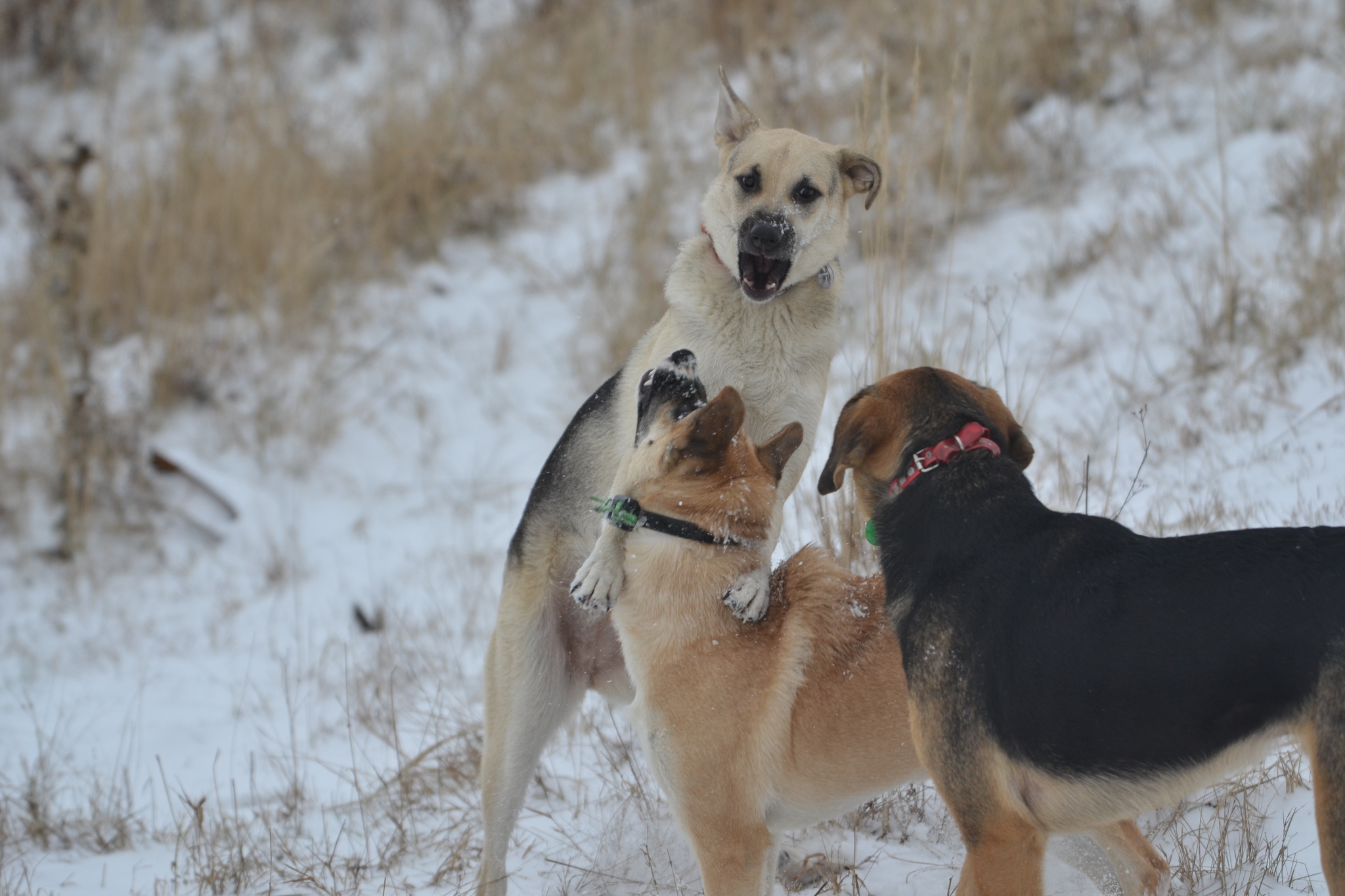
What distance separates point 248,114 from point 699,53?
4731mm

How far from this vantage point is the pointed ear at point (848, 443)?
9.41ft

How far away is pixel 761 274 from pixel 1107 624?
6.09ft

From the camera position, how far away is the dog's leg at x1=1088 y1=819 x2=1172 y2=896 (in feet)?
10.2

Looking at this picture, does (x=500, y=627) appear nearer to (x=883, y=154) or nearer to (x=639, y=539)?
(x=639, y=539)

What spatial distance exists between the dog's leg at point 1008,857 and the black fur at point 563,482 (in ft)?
6.30

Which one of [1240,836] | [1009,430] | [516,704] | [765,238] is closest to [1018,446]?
[1009,430]

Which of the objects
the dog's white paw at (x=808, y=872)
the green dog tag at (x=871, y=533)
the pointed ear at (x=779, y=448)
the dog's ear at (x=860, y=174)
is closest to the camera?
the green dog tag at (x=871, y=533)

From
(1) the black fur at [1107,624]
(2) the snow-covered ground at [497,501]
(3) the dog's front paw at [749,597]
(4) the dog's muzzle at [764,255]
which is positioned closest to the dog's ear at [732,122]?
(4) the dog's muzzle at [764,255]

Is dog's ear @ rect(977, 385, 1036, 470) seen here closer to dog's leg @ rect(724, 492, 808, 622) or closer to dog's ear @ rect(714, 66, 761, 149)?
dog's leg @ rect(724, 492, 808, 622)

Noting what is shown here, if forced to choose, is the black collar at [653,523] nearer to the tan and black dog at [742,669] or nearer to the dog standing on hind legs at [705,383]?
the tan and black dog at [742,669]

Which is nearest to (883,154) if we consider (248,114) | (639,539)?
(639,539)

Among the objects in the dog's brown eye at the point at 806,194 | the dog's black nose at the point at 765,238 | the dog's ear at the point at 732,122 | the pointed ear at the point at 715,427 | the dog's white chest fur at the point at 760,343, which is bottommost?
the pointed ear at the point at 715,427

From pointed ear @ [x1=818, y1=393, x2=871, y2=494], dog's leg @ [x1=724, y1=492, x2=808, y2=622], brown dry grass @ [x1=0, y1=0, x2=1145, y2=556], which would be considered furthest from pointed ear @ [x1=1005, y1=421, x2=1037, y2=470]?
brown dry grass @ [x1=0, y1=0, x2=1145, y2=556]

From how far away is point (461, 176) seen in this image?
10531 mm
